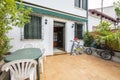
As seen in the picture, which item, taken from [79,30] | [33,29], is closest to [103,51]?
[79,30]

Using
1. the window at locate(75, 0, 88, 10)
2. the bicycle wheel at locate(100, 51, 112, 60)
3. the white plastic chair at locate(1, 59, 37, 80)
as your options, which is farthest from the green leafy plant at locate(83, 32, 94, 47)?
the white plastic chair at locate(1, 59, 37, 80)

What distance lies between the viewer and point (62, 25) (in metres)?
10.7

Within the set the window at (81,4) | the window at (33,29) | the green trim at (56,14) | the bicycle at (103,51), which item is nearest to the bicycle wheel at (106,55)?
the bicycle at (103,51)

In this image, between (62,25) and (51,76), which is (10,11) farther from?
(62,25)

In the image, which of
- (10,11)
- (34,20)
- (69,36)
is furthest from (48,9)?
(10,11)

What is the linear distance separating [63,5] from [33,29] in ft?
11.5

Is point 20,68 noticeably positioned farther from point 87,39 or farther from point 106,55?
point 87,39

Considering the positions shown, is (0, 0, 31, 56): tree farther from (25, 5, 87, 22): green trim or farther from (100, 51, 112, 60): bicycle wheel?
(100, 51, 112, 60): bicycle wheel

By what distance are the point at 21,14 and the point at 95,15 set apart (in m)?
11.8

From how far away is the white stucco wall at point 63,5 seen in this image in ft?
28.7

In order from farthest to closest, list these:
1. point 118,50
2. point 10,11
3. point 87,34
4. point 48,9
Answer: point 87,34, point 48,9, point 118,50, point 10,11

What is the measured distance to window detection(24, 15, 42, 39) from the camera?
25.9 feet

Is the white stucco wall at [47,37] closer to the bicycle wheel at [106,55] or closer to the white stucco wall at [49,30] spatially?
the white stucco wall at [49,30]

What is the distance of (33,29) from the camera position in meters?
8.28
